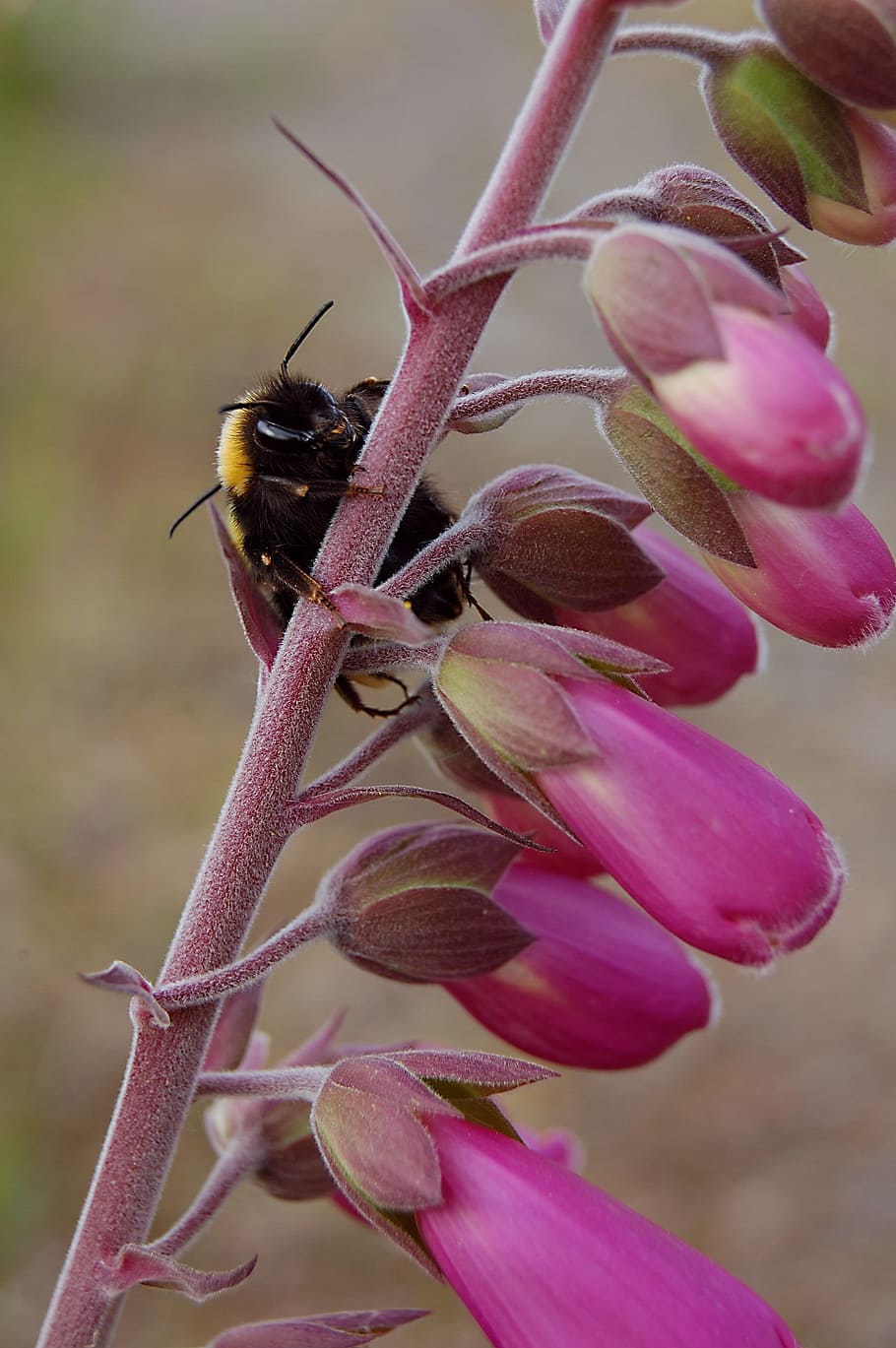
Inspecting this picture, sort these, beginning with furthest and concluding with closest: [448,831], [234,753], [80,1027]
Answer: [234,753] < [80,1027] < [448,831]

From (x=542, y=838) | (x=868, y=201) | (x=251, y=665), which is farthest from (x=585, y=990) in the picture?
(x=251, y=665)

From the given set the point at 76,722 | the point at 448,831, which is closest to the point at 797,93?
the point at 448,831

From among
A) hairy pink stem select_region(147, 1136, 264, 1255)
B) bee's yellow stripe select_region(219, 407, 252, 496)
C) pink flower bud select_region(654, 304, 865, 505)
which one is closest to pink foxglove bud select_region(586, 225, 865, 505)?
pink flower bud select_region(654, 304, 865, 505)

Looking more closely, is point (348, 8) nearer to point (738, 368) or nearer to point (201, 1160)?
point (201, 1160)

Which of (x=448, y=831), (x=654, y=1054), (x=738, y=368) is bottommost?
(x=654, y=1054)

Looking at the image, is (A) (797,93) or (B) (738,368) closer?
(B) (738,368)

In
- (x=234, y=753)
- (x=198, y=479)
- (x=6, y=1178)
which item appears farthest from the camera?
(x=198, y=479)

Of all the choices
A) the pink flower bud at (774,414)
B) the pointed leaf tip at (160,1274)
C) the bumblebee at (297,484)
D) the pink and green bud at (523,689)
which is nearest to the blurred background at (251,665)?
the bumblebee at (297,484)

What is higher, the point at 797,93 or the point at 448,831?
the point at 797,93

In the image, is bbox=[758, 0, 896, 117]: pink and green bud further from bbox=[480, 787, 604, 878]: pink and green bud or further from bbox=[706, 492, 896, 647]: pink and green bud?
bbox=[480, 787, 604, 878]: pink and green bud
